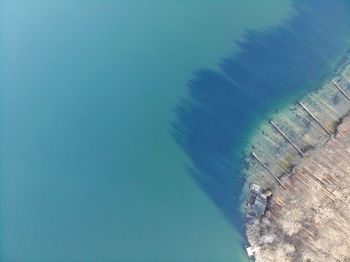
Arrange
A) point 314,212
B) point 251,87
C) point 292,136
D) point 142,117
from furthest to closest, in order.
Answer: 1. point 142,117
2. point 251,87
3. point 292,136
4. point 314,212

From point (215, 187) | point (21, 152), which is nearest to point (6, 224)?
point (21, 152)

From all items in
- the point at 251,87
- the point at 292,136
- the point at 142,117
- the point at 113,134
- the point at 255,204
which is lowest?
the point at 255,204

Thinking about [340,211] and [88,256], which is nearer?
[340,211]

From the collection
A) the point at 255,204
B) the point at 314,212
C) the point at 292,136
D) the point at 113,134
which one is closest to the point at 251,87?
the point at 292,136

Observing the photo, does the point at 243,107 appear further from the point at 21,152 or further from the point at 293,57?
the point at 21,152

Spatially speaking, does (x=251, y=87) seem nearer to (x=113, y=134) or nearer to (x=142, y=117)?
(x=142, y=117)

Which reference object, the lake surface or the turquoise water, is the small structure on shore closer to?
the lake surface
